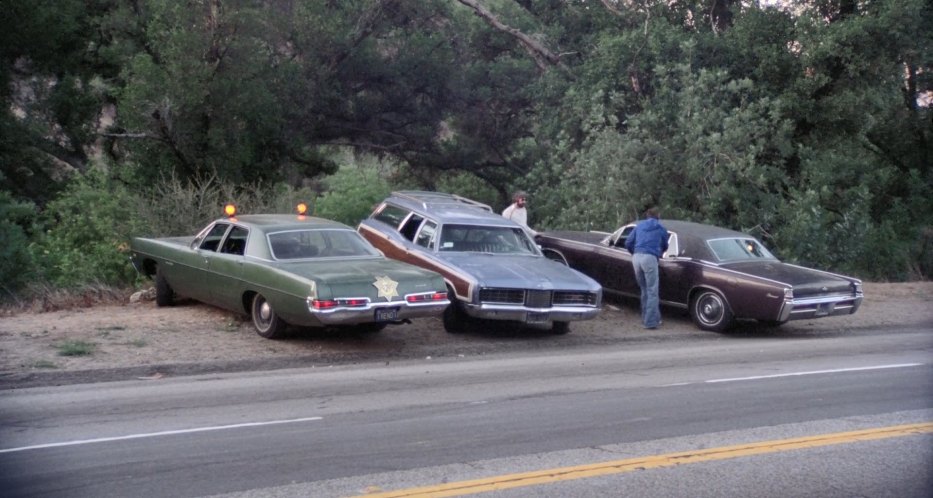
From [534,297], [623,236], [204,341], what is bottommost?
[204,341]

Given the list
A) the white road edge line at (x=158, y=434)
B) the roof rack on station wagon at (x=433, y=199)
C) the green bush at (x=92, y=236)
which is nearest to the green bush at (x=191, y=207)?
the green bush at (x=92, y=236)

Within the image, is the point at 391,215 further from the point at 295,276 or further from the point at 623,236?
the point at 295,276

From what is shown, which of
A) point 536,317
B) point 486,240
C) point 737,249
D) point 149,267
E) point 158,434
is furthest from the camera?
point 737,249

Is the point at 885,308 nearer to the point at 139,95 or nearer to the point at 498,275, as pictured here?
the point at 498,275

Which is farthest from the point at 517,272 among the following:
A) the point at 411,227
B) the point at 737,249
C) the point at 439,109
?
the point at 439,109

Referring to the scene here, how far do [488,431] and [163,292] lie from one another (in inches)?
317

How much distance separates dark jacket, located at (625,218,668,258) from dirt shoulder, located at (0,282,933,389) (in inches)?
47.9

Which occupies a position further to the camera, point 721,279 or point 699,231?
point 699,231

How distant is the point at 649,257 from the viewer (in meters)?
14.9

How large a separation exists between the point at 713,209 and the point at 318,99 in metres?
10.3

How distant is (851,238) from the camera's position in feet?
75.1

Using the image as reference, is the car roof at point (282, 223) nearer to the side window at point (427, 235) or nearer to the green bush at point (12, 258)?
the side window at point (427, 235)

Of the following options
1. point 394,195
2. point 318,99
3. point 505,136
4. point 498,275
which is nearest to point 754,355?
point 498,275

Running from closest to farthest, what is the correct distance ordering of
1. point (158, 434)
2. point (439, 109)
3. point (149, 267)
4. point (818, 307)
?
point (158, 434) < point (818, 307) < point (149, 267) < point (439, 109)
